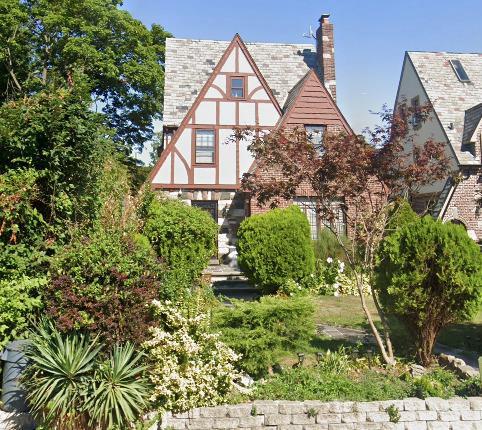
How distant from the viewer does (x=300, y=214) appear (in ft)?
42.1

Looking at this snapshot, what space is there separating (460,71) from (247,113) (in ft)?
35.9

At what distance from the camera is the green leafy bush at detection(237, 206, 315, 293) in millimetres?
11898

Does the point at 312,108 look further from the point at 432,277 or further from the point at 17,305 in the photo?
the point at 17,305

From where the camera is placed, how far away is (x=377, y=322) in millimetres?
9516

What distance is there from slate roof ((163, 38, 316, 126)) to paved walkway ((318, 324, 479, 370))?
38.9ft

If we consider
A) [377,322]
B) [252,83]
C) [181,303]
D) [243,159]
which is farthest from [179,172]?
[181,303]

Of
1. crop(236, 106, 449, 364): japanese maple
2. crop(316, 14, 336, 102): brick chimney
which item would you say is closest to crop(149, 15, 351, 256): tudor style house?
crop(316, 14, 336, 102): brick chimney

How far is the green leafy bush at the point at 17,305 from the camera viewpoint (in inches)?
226

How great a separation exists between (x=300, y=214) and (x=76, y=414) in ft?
28.9

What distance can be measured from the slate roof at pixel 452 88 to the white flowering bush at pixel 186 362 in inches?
600

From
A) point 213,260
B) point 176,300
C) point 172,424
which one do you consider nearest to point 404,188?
point 176,300

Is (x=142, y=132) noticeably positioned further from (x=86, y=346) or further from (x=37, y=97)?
(x=86, y=346)

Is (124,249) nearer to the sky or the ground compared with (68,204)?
nearer to the ground

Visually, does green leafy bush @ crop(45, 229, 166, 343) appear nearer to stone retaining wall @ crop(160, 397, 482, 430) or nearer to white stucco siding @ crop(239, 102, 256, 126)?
stone retaining wall @ crop(160, 397, 482, 430)
